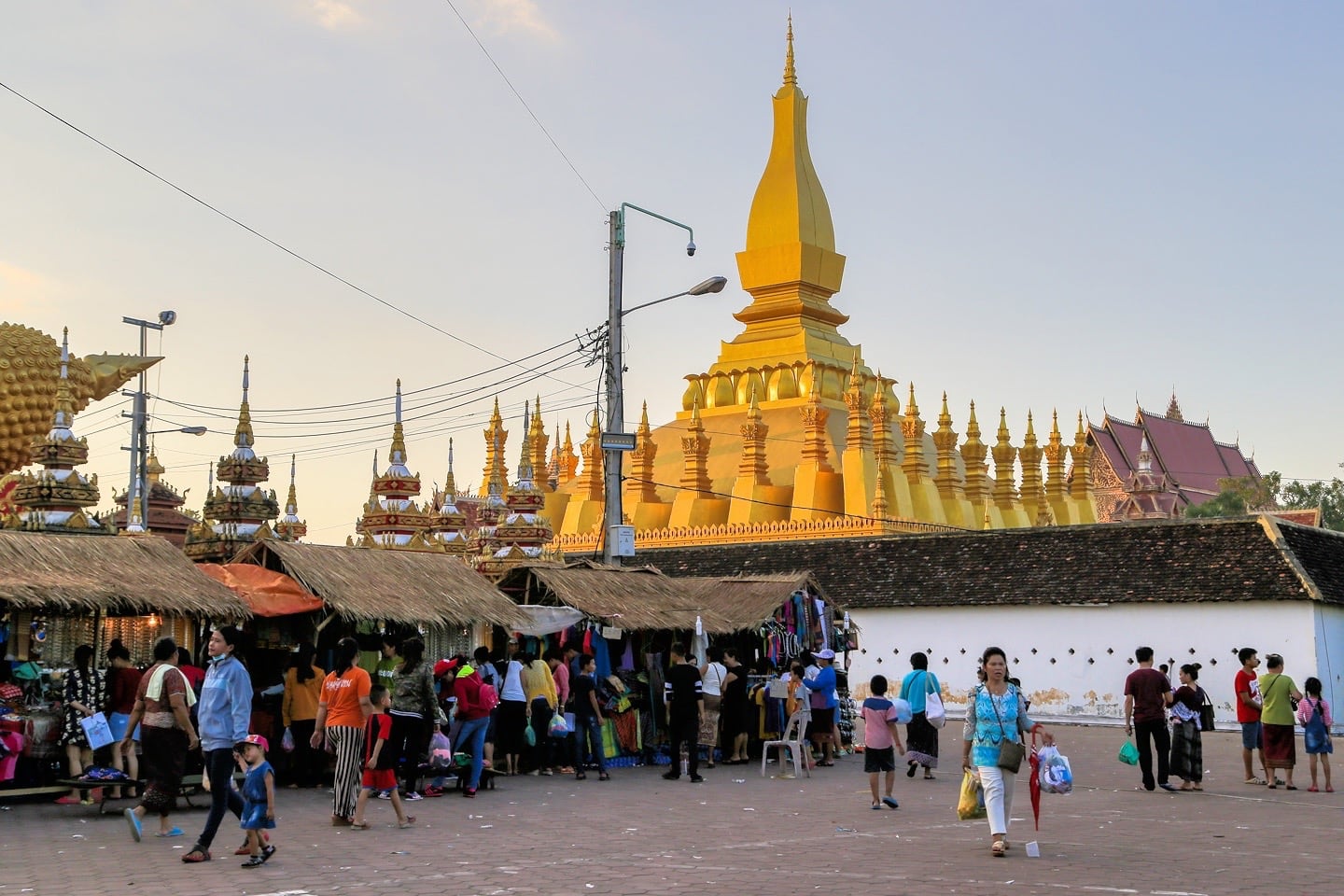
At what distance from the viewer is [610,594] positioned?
1969 centimetres

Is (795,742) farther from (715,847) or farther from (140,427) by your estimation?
(140,427)

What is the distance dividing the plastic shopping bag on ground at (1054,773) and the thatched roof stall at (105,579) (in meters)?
8.13

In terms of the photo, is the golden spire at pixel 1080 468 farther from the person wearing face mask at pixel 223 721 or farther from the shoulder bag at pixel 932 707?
the person wearing face mask at pixel 223 721

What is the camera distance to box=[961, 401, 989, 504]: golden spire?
39750 mm

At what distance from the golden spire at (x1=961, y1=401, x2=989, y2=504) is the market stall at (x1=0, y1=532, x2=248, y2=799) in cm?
2663

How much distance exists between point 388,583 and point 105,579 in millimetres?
3304

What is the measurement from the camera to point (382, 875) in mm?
10133

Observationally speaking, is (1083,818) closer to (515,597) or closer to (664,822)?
(664,822)

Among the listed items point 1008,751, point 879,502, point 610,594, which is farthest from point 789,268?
point 1008,751

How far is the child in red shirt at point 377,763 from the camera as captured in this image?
12531 millimetres

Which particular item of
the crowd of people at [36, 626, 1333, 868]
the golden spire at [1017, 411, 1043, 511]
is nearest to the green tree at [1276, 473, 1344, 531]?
the golden spire at [1017, 411, 1043, 511]

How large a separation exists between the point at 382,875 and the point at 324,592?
6.39 metres

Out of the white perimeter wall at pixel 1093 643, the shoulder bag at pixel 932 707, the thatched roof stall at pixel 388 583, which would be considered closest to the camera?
the thatched roof stall at pixel 388 583

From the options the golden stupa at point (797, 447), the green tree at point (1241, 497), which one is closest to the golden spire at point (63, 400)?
the golden stupa at point (797, 447)
